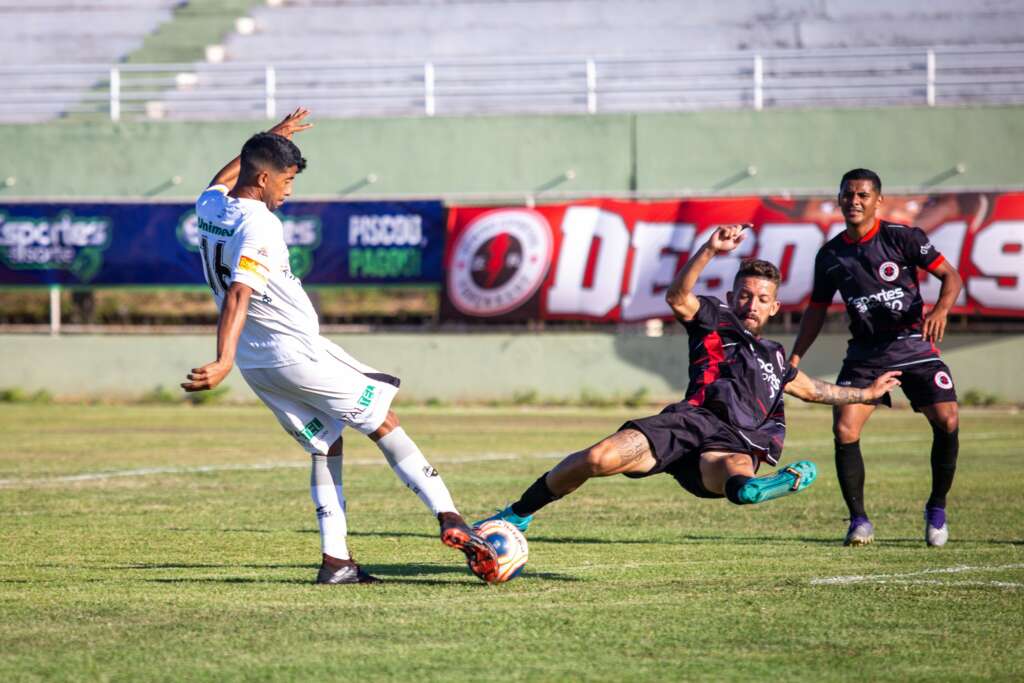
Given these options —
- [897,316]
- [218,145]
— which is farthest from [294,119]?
[218,145]

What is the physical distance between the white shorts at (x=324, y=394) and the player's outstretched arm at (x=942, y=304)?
12.0ft

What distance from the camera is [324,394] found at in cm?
752

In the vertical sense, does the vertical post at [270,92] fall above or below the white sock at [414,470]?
above

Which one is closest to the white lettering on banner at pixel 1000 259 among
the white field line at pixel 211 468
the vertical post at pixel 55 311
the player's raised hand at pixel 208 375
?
the white field line at pixel 211 468

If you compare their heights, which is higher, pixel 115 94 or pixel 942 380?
pixel 115 94

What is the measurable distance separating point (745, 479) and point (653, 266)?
1727 cm

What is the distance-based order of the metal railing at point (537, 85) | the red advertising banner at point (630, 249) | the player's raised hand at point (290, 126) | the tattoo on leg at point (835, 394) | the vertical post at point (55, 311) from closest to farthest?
the player's raised hand at point (290, 126)
the tattoo on leg at point (835, 394)
the red advertising banner at point (630, 249)
the metal railing at point (537, 85)
the vertical post at point (55, 311)

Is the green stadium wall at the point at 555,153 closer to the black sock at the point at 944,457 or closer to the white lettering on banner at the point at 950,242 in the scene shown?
the white lettering on banner at the point at 950,242

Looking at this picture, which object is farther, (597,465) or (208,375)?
(597,465)

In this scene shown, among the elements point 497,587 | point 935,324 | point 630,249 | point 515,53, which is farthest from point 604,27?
point 497,587

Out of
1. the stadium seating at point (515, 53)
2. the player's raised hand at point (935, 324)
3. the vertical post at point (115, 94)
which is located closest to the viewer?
the player's raised hand at point (935, 324)

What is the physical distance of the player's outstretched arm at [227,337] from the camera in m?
6.83

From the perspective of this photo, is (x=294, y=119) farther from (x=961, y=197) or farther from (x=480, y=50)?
(x=480, y=50)

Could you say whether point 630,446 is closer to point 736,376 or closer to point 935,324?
point 736,376
